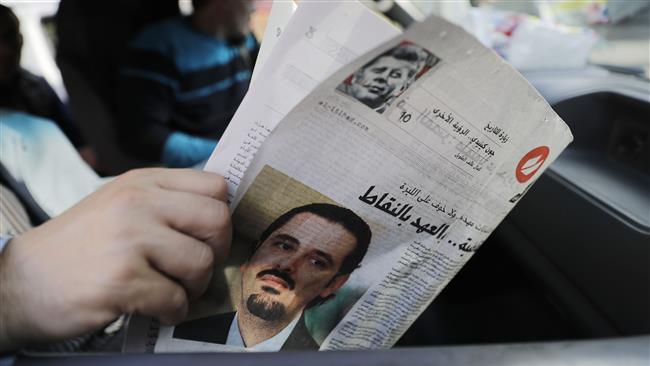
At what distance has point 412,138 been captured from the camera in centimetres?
38

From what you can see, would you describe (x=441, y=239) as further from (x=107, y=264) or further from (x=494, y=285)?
(x=494, y=285)

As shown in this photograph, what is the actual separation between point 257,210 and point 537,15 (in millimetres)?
1370

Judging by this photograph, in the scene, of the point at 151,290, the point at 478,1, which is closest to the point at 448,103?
the point at 151,290

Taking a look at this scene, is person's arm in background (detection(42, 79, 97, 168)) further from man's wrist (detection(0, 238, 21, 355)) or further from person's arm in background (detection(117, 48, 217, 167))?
man's wrist (detection(0, 238, 21, 355))

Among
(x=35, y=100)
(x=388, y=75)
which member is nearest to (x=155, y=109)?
(x=35, y=100)

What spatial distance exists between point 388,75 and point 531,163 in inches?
6.4

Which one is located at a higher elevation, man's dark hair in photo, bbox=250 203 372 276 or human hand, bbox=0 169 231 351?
man's dark hair in photo, bbox=250 203 372 276

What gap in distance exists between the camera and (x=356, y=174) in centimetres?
39

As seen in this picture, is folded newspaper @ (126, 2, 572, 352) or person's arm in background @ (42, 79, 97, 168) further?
person's arm in background @ (42, 79, 97, 168)

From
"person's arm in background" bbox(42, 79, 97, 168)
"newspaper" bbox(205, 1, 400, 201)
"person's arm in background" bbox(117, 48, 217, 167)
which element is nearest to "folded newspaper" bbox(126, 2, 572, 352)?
"newspaper" bbox(205, 1, 400, 201)

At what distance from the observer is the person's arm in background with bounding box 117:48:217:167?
147 centimetres

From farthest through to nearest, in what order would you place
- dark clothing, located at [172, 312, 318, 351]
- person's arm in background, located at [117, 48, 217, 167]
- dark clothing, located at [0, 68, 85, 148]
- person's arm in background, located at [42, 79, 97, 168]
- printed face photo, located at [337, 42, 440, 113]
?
person's arm in background, located at [42, 79, 97, 168] < person's arm in background, located at [117, 48, 217, 167] < dark clothing, located at [0, 68, 85, 148] < dark clothing, located at [172, 312, 318, 351] < printed face photo, located at [337, 42, 440, 113]

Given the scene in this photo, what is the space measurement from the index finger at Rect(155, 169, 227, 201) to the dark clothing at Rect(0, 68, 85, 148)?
109cm

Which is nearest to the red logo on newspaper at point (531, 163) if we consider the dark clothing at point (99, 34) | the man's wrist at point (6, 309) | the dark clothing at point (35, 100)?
the man's wrist at point (6, 309)
